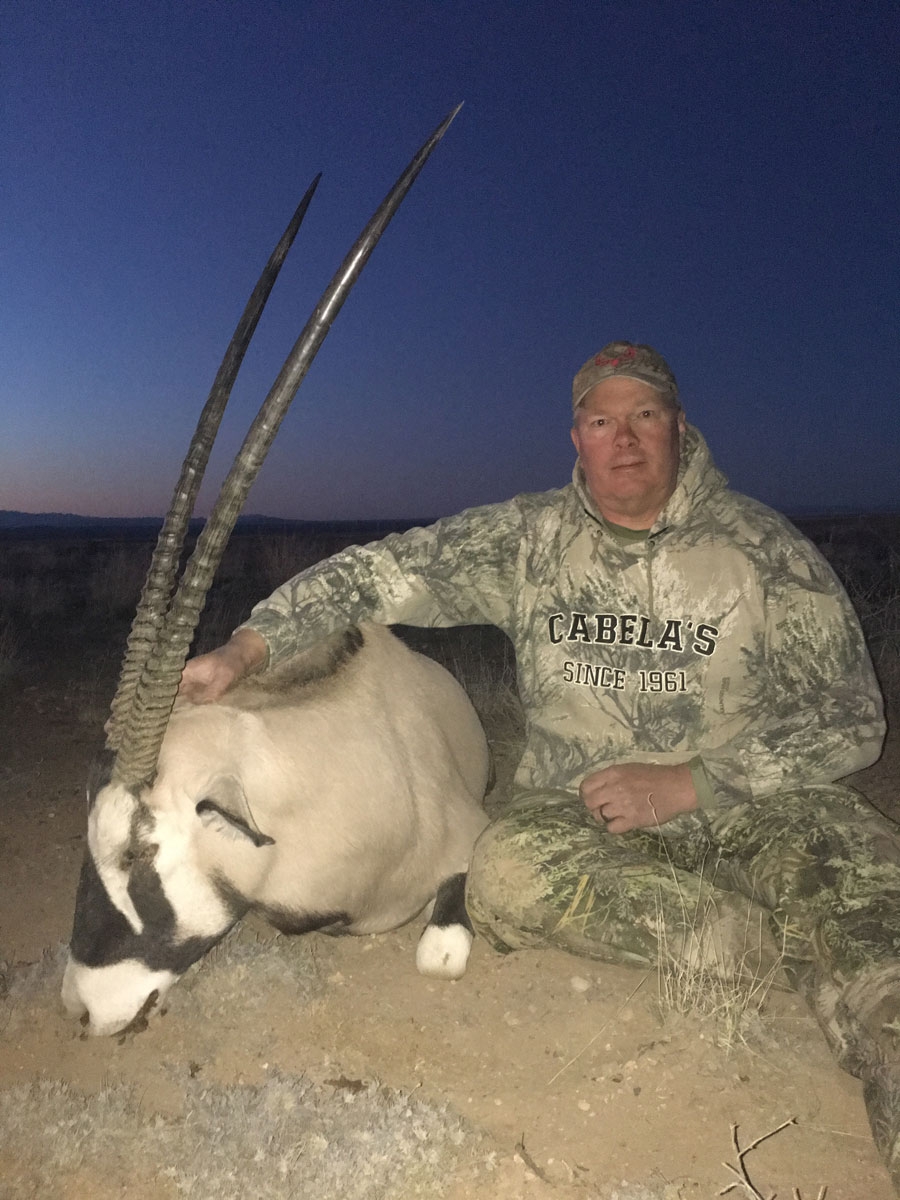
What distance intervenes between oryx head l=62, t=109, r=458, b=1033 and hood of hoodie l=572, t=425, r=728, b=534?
1390 millimetres

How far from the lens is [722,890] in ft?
8.64

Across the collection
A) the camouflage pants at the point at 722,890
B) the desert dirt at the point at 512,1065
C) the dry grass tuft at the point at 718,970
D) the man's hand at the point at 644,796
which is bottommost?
the desert dirt at the point at 512,1065

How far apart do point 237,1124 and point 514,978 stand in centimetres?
102

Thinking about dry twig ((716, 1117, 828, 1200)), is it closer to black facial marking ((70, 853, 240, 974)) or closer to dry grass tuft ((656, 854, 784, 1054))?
dry grass tuft ((656, 854, 784, 1054))

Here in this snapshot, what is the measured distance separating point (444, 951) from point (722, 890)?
0.96m

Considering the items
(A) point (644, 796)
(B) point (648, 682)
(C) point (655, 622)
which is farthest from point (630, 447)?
(A) point (644, 796)

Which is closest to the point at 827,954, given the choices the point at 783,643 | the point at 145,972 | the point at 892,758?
the point at 783,643

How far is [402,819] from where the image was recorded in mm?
2688

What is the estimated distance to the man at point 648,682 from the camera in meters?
2.55

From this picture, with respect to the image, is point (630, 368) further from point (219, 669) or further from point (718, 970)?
point (718, 970)

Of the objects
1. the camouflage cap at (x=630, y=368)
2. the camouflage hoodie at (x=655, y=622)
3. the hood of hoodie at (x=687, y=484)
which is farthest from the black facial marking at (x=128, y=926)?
the camouflage cap at (x=630, y=368)

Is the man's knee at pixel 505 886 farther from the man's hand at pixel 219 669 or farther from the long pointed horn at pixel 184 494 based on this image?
the long pointed horn at pixel 184 494

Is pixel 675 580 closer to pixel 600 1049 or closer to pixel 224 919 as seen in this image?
pixel 600 1049

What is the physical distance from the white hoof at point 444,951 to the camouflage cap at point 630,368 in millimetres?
1998
